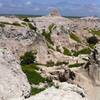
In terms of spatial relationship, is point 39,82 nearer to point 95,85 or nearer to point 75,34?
point 95,85

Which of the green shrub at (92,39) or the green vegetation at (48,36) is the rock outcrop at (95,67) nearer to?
the green vegetation at (48,36)

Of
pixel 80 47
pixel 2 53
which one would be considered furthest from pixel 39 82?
pixel 80 47

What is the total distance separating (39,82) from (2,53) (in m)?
34.7

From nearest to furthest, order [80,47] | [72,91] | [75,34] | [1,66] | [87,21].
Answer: [72,91] < [1,66] < [80,47] < [75,34] < [87,21]

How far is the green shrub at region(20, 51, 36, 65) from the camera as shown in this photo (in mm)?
61219

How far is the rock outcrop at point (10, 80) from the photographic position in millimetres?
9438

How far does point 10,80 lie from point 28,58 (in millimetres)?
52521

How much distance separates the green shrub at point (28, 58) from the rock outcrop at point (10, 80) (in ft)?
164

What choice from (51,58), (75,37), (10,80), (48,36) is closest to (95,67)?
(10,80)

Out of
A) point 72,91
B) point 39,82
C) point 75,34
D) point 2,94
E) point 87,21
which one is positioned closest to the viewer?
point 72,91

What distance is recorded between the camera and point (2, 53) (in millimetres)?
10570

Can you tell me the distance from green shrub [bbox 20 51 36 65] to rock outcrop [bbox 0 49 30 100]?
164ft

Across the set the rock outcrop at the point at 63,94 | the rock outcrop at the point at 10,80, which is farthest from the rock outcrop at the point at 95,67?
the rock outcrop at the point at 63,94

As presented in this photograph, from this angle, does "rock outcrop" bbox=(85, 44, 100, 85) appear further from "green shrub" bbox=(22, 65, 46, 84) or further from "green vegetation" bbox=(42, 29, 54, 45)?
"green vegetation" bbox=(42, 29, 54, 45)
